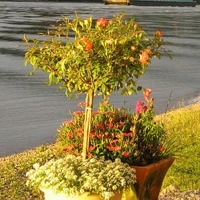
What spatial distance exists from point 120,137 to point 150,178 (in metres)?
0.49

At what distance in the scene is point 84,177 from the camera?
6.14 m

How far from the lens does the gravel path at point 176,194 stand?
8.05m

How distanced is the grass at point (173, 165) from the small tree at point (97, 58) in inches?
64.7

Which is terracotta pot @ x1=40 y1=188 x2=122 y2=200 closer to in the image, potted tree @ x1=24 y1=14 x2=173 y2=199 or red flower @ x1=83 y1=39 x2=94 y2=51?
potted tree @ x1=24 y1=14 x2=173 y2=199

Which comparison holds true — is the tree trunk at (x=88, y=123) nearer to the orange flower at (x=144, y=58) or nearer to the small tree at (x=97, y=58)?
the small tree at (x=97, y=58)

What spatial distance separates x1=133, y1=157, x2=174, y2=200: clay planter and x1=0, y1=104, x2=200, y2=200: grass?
79 cm

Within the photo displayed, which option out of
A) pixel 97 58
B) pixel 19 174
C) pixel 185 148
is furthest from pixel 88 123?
pixel 185 148

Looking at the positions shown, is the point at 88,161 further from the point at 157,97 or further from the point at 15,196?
the point at 157,97

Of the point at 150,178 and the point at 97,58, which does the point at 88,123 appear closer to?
the point at 97,58

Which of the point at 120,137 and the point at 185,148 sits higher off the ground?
the point at 120,137

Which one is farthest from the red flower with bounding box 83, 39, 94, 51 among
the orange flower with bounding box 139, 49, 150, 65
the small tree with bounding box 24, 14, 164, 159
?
the orange flower with bounding box 139, 49, 150, 65

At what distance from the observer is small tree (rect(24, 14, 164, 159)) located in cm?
626

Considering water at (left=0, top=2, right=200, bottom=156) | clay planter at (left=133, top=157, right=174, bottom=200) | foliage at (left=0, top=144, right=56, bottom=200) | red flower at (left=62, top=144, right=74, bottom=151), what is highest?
red flower at (left=62, top=144, right=74, bottom=151)

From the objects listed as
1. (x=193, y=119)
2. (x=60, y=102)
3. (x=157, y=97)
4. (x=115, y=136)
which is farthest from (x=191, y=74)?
(x=115, y=136)
